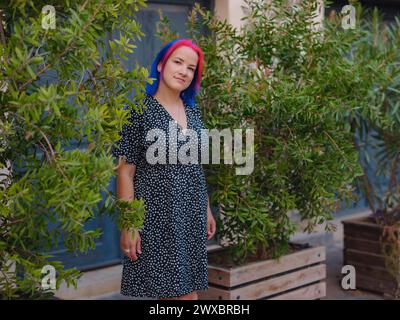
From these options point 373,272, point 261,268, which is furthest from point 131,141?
point 373,272

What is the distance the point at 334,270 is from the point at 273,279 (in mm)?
2092

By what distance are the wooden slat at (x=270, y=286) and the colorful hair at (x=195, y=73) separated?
56.8 inches

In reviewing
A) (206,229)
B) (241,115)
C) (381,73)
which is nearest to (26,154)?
(206,229)

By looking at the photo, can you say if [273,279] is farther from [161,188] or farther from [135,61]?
[135,61]

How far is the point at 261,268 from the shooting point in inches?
193

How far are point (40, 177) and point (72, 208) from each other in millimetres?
197

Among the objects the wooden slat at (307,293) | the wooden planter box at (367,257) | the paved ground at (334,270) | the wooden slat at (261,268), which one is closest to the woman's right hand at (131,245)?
the wooden slat at (261,268)

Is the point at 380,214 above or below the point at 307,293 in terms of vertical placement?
above

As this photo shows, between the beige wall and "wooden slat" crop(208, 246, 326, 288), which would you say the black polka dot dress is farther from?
the beige wall

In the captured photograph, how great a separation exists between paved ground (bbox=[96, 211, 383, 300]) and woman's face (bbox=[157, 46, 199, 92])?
256 centimetres

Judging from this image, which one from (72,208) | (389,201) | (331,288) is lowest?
(331,288)

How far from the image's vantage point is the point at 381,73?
513 cm

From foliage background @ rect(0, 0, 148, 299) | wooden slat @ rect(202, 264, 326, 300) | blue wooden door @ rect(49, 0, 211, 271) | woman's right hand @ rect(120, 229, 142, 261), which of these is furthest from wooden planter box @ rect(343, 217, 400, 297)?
foliage background @ rect(0, 0, 148, 299)
